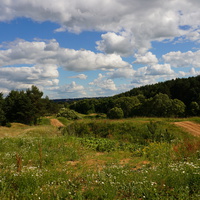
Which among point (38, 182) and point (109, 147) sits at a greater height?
point (38, 182)

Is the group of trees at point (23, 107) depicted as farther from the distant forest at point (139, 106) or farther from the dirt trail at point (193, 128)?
the dirt trail at point (193, 128)

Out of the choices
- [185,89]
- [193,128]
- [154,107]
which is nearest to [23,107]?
[154,107]

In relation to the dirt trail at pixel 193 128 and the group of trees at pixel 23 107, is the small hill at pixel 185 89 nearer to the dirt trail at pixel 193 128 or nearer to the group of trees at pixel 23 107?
the dirt trail at pixel 193 128

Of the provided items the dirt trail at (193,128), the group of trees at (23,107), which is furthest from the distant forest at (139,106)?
the dirt trail at (193,128)

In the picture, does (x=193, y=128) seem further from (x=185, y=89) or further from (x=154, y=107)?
(x=185, y=89)

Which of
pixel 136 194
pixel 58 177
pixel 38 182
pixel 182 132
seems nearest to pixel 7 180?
pixel 38 182

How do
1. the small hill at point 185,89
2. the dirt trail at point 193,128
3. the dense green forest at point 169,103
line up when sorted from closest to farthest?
the dirt trail at point 193,128 < the dense green forest at point 169,103 < the small hill at point 185,89

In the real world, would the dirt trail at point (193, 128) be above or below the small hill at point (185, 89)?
below

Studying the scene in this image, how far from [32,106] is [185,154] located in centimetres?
4584

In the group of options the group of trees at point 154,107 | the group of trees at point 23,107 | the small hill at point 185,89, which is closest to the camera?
the group of trees at point 23,107

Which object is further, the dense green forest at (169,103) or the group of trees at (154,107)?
the dense green forest at (169,103)

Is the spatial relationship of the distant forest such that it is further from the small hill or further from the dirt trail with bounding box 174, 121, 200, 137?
the dirt trail with bounding box 174, 121, 200, 137

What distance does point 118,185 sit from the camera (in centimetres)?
532

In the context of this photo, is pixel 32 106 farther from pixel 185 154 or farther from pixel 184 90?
pixel 184 90
